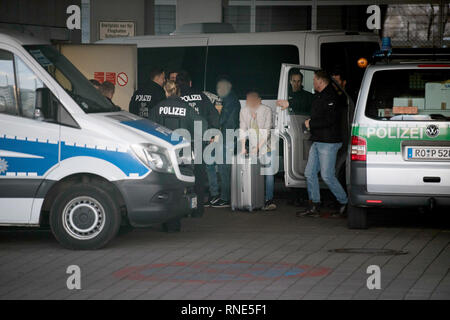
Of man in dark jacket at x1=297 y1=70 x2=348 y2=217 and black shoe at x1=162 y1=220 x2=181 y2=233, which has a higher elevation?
man in dark jacket at x1=297 y1=70 x2=348 y2=217

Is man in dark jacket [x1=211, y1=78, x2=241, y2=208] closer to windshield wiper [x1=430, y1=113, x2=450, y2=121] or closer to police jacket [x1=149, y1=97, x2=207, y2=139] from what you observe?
police jacket [x1=149, y1=97, x2=207, y2=139]

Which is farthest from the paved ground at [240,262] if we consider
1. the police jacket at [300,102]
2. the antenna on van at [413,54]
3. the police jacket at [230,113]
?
the police jacket at [230,113]

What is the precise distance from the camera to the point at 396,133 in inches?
434

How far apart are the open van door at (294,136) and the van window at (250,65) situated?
5.62ft

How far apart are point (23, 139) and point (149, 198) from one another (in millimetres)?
1389

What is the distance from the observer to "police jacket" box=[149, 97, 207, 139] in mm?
12297

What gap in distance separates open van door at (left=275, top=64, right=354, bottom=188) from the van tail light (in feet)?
6.58

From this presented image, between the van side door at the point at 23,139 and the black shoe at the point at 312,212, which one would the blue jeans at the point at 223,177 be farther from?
the van side door at the point at 23,139

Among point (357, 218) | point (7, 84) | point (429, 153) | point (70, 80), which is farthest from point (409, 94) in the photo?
point (7, 84)

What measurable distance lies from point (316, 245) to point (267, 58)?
18.4ft

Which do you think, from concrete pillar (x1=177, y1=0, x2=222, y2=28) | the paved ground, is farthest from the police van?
concrete pillar (x1=177, y1=0, x2=222, y2=28)
